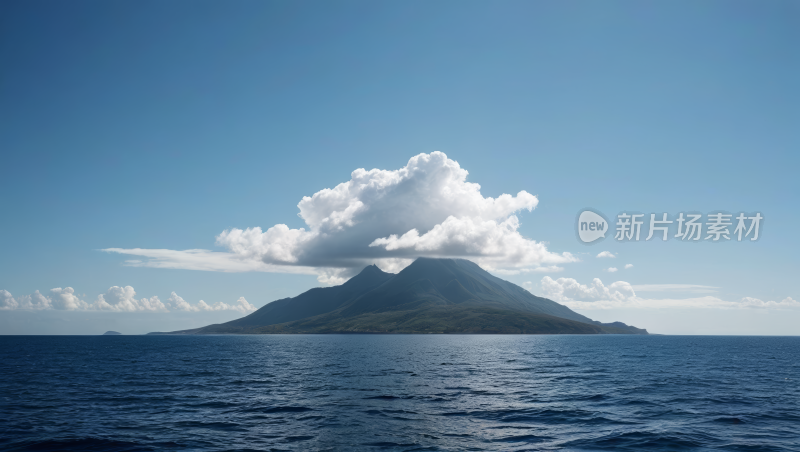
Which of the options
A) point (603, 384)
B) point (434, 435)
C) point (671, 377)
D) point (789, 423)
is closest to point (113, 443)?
point (434, 435)

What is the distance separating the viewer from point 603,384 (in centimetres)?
8044

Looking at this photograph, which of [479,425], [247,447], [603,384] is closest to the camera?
[247,447]

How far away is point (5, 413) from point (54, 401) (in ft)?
29.1

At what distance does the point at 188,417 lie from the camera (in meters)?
50.5

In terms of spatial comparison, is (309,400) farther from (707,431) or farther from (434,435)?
(707,431)

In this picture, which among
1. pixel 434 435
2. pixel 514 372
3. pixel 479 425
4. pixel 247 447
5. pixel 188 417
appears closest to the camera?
pixel 247 447

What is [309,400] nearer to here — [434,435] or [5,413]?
[434,435]

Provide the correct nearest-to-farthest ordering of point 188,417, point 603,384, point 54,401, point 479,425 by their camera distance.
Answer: point 479,425 → point 188,417 → point 54,401 → point 603,384

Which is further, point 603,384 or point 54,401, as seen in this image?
Result: point 603,384

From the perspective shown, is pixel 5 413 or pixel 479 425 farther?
pixel 5 413

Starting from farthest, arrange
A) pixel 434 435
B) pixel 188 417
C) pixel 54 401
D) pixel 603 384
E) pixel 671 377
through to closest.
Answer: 1. pixel 671 377
2. pixel 603 384
3. pixel 54 401
4. pixel 188 417
5. pixel 434 435

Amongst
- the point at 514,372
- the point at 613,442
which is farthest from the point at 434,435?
the point at 514,372

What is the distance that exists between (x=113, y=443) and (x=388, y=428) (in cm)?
2540

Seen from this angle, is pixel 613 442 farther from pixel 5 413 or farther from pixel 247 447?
pixel 5 413
